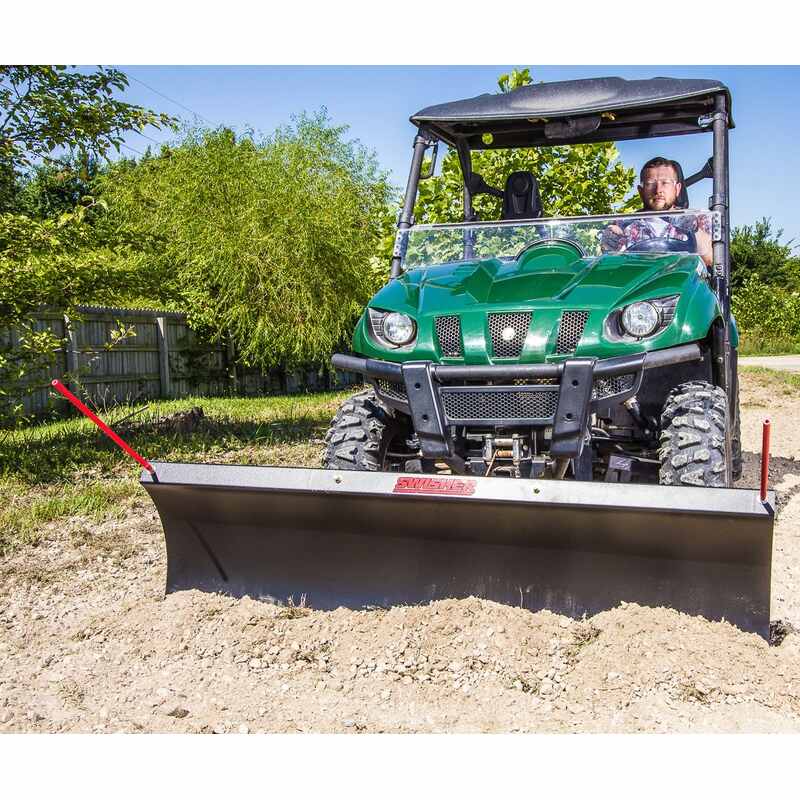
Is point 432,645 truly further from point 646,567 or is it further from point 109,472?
point 109,472

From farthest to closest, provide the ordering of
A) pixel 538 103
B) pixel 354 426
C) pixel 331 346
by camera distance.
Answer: pixel 331 346, pixel 538 103, pixel 354 426

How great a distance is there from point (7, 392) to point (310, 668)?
14.6 ft

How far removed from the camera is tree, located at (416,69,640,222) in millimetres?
8930

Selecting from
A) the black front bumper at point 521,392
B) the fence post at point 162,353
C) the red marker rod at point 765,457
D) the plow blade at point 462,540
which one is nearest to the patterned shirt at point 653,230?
the black front bumper at point 521,392

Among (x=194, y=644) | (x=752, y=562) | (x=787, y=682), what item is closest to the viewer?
(x=787, y=682)

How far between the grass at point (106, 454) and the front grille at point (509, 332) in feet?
8.78

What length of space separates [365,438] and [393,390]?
266 mm

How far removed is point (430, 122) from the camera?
4.75 meters

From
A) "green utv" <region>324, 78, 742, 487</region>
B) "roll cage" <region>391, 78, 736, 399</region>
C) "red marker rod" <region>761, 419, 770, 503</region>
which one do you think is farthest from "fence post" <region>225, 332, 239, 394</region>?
"red marker rod" <region>761, 419, 770, 503</region>

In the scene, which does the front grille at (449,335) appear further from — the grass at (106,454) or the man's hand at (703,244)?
the grass at (106,454)

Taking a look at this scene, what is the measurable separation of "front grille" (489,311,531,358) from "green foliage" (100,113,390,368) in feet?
36.2

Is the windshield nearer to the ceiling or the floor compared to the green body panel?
nearer to the ceiling

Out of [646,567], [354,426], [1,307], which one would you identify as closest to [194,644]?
[354,426]

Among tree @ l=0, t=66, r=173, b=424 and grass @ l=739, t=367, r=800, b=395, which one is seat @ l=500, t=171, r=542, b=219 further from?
grass @ l=739, t=367, r=800, b=395
